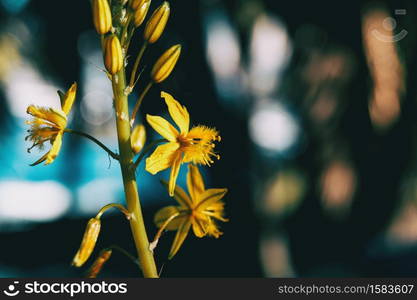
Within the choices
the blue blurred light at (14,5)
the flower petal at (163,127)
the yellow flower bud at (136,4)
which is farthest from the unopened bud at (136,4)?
the blue blurred light at (14,5)

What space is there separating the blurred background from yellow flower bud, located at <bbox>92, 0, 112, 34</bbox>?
175 centimetres

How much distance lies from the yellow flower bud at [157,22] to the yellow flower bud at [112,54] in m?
0.15

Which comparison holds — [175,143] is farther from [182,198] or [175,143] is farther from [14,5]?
[14,5]

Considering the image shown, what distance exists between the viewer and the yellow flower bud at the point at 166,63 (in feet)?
3.10

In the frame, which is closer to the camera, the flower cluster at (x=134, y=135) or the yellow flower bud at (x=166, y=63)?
the flower cluster at (x=134, y=135)

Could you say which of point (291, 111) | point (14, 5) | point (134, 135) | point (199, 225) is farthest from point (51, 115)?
point (14, 5)

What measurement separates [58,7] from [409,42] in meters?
2.37

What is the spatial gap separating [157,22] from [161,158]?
279 millimetres

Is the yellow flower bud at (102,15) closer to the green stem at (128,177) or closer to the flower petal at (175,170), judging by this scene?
the green stem at (128,177)

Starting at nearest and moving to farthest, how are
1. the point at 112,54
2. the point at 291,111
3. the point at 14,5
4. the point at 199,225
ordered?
the point at 112,54 → the point at 199,225 → the point at 291,111 → the point at 14,5

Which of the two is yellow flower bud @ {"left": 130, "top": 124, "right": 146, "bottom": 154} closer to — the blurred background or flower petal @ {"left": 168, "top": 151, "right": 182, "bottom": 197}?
flower petal @ {"left": 168, "top": 151, "right": 182, "bottom": 197}

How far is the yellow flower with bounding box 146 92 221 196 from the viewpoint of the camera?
91 centimetres

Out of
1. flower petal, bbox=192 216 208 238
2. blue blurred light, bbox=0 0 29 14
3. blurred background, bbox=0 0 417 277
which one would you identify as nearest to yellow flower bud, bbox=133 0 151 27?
flower petal, bbox=192 216 208 238

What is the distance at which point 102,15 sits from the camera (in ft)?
2.73
